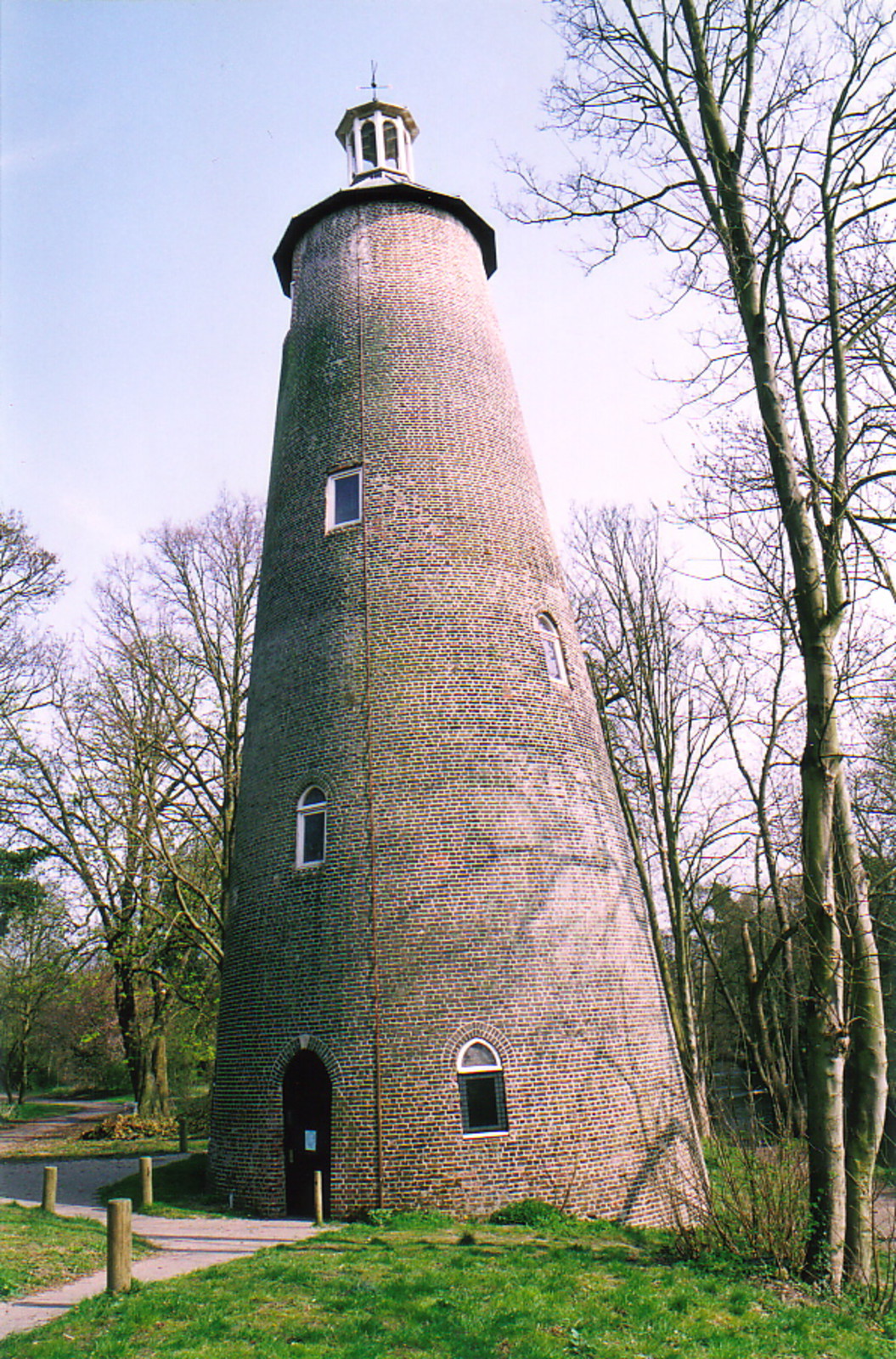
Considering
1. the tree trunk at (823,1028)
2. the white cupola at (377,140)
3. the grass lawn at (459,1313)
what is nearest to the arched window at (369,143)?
the white cupola at (377,140)

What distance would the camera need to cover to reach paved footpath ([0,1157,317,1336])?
7.65 meters

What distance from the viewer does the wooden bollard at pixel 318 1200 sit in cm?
1078

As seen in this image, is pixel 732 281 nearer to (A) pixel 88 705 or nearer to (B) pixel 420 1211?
(B) pixel 420 1211

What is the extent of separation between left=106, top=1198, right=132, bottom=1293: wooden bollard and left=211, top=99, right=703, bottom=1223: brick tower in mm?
3731

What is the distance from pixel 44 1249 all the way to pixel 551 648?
9970 mm

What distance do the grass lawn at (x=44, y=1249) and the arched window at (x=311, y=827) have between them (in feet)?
16.1

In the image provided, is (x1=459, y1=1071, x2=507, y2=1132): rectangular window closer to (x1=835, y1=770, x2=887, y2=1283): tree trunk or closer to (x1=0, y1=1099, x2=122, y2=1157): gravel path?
(x1=835, y1=770, x2=887, y2=1283): tree trunk

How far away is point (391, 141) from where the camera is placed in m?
19.7

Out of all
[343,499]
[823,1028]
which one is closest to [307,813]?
[343,499]

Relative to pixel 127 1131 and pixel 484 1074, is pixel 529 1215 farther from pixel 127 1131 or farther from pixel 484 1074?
pixel 127 1131

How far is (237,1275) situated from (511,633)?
8.62m

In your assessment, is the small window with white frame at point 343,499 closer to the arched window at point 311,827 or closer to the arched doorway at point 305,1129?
the arched window at point 311,827

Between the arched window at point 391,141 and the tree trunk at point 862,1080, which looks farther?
the arched window at point 391,141

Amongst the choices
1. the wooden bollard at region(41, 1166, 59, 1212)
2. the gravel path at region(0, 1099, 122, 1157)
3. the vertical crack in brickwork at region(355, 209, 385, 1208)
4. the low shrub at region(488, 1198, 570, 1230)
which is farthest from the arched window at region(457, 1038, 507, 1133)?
the gravel path at region(0, 1099, 122, 1157)
